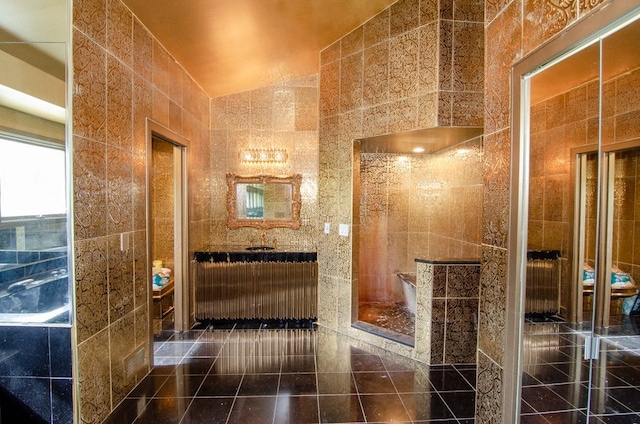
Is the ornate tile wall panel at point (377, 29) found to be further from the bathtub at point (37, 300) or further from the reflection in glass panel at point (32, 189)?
the bathtub at point (37, 300)

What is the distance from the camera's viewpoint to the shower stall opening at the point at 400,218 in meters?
3.32

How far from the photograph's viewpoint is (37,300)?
177cm

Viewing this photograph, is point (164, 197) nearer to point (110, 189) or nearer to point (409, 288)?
point (110, 189)

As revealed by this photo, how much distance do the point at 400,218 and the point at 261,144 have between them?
2110 millimetres

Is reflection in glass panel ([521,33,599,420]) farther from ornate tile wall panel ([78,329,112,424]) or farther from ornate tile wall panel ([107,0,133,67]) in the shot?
ornate tile wall panel ([107,0,133,67])

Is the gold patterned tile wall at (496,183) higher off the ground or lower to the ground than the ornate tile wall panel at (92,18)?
lower

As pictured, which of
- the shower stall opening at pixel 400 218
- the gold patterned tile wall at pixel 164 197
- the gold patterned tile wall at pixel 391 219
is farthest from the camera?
the gold patterned tile wall at pixel 391 219

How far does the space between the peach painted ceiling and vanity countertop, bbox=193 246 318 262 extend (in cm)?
203

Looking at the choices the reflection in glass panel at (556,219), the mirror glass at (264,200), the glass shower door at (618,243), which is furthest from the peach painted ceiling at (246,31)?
the glass shower door at (618,243)

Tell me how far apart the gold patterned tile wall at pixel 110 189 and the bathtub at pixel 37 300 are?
8 centimetres

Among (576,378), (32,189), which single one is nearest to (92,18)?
(32,189)

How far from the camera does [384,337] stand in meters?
3.02

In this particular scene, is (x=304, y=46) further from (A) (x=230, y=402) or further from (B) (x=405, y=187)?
(A) (x=230, y=402)

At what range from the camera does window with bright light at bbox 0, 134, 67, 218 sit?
175 centimetres
